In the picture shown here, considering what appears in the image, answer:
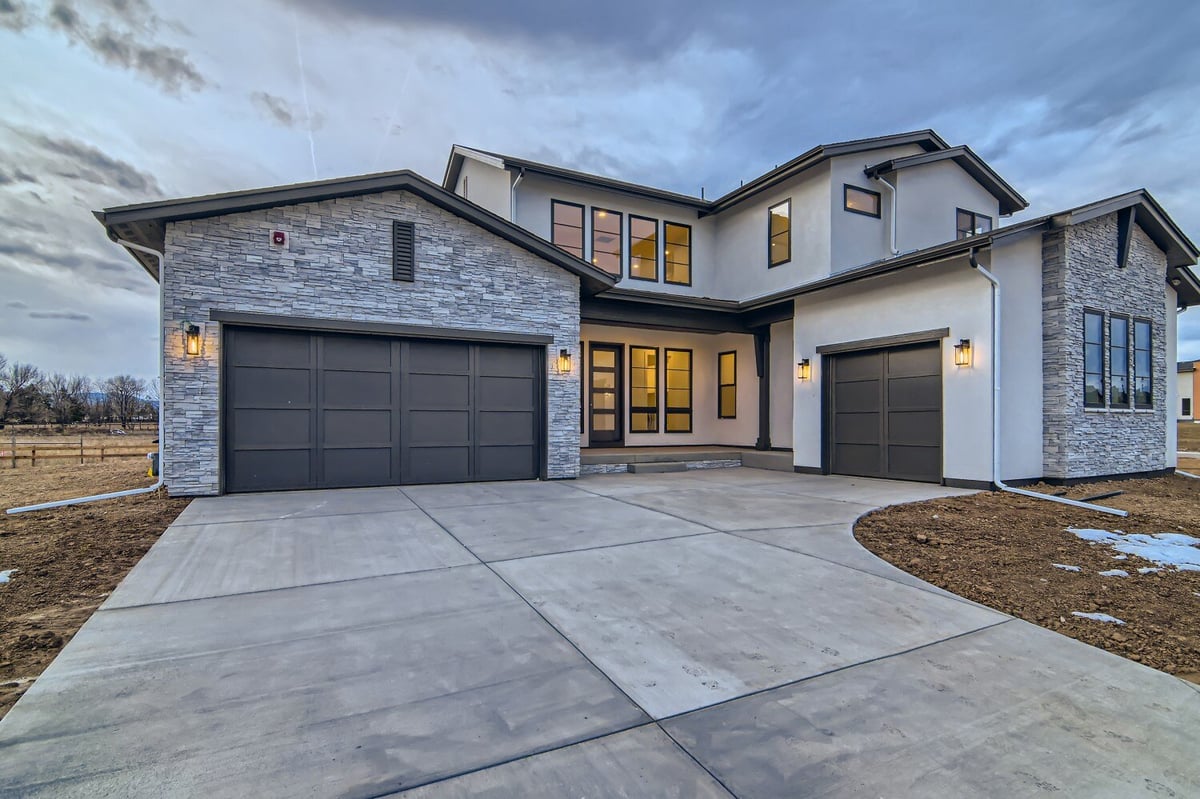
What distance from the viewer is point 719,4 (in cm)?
1243

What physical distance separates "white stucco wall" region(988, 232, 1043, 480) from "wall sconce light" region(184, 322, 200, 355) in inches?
464

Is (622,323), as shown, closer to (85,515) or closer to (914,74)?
(85,515)

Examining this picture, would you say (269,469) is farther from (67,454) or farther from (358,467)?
(67,454)

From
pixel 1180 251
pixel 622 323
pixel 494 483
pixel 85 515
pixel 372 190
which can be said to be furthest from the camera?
pixel 622 323

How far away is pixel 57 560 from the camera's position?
14.7ft

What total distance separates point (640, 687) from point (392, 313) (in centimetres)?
753

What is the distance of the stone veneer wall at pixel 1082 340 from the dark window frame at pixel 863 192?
3560mm

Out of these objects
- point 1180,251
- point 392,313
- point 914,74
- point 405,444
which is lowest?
point 405,444

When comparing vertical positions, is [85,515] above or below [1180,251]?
below

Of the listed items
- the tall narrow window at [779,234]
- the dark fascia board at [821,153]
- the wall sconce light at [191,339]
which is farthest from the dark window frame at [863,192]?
the wall sconce light at [191,339]

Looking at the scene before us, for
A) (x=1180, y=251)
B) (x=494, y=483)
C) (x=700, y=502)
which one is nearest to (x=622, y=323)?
(x=494, y=483)

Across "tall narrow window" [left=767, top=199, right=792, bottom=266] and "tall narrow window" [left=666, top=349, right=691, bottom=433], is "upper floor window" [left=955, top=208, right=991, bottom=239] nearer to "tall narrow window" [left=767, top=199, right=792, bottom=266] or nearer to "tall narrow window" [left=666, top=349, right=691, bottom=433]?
"tall narrow window" [left=767, top=199, right=792, bottom=266]

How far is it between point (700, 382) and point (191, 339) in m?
11.1

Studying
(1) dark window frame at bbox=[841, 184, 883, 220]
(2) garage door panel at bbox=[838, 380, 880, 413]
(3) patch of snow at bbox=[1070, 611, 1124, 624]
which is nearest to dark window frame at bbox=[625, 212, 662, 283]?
(1) dark window frame at bbox=[841, 184, 883, 220]
